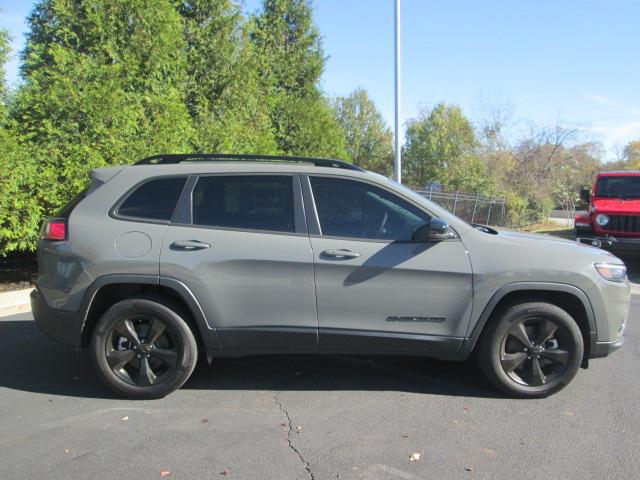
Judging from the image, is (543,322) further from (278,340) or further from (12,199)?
(12,199)

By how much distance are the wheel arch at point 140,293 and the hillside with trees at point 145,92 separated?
4452 millimetres

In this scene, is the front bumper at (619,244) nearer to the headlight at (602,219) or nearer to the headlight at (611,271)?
the headlight at (602,219)

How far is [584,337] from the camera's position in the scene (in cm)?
397

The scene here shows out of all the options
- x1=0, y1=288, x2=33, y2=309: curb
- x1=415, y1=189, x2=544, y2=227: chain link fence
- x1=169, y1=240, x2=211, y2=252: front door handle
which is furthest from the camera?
x1=415, y1=189, x2=544, y2=227: chain link fence

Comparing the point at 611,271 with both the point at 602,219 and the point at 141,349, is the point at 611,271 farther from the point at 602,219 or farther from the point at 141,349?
the point at 602,219

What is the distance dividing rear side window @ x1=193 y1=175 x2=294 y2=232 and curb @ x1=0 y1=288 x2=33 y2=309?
4694 millimetres

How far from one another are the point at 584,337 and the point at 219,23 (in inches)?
449

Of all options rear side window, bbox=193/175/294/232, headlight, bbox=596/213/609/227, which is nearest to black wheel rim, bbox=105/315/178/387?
rear side window, bbox=193/175/294/232

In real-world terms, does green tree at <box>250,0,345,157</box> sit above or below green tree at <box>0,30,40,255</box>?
above

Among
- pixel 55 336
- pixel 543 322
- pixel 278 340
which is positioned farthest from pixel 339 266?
pixel 55 336

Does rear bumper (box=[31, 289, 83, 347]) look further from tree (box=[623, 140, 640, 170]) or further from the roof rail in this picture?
tree (box=[623, 140, 640, 170])

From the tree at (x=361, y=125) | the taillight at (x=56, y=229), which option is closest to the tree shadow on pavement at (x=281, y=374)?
the taillight at (x=56, y=229)

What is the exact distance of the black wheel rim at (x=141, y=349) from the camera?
12.9 feet

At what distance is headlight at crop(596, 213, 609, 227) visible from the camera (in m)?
10.4
